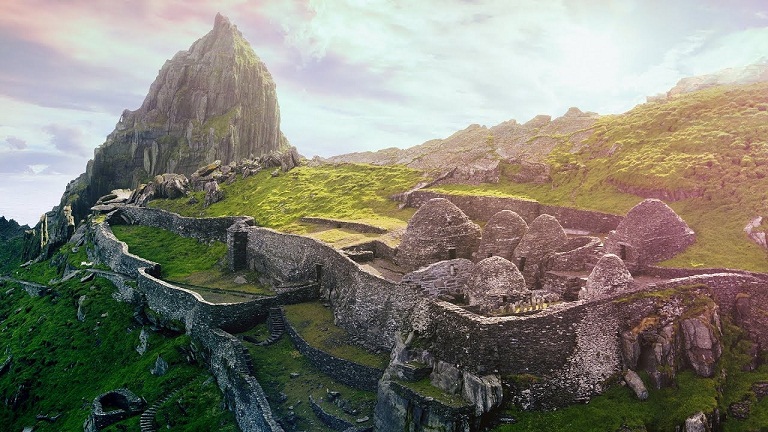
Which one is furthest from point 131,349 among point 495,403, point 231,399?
point 495,403

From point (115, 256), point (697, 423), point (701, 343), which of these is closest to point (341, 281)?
point (701, 343)

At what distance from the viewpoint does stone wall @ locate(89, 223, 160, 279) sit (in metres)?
48.7

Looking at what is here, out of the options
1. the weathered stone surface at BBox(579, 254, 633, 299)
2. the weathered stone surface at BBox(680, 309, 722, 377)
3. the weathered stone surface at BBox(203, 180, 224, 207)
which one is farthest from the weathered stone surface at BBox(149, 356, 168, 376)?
the weathered stone surface at BBox(203, 180, 224, 207)

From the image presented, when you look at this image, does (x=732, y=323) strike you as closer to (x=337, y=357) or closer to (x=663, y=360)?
(x=663, y=360)

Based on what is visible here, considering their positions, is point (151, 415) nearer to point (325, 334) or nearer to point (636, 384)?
point (325, 334)

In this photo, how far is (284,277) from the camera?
41094 millimetres

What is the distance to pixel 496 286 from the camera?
2353 cm

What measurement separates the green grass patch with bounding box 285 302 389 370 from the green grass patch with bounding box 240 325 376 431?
1.18 m

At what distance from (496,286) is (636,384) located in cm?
632

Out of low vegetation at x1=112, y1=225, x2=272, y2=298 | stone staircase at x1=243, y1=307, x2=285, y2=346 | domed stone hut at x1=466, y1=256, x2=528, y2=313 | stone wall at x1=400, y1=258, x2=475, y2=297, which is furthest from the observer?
low vegetation at x1=112, y1=225, x2=272, y2=298

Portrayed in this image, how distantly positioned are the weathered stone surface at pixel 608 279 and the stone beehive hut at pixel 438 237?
350 inches

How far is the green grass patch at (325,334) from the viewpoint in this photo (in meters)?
28.2

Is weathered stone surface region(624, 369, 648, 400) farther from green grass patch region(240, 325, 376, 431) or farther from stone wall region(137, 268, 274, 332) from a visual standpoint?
stone wall region(137, 268, 274, 332)

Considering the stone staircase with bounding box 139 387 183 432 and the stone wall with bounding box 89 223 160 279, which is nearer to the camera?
the stone staircase with bounding box 139 387 183 432
